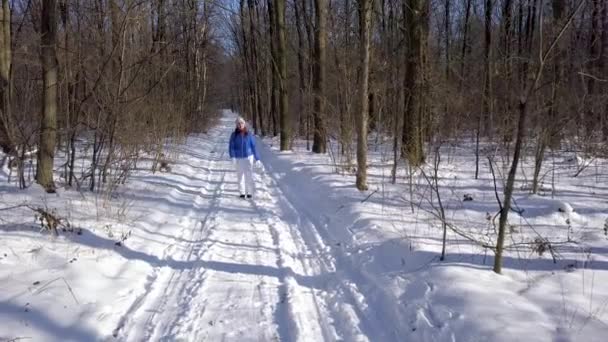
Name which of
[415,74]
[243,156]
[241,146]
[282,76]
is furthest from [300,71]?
[243,156]

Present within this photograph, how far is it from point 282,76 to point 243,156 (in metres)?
11.1

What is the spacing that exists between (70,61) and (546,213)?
412 inches

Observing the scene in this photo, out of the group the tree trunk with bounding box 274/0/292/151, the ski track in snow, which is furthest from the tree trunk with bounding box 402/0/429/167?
the tree trunk with bounding box 274/0/292/151

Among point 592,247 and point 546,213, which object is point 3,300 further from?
point 546,213

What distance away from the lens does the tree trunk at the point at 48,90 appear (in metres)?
7.91

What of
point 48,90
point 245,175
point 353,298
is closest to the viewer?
point 353,298

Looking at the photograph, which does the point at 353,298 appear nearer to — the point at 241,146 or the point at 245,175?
the point at 245,175

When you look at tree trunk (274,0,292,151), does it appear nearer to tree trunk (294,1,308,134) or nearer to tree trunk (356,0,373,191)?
tree trunk (294,1,308,134)

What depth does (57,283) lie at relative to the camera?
456 centimetres

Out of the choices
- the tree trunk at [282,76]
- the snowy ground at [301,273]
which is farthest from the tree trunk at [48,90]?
the tree trunk at [282,76]

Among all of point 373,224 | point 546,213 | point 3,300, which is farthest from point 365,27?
point 3,300

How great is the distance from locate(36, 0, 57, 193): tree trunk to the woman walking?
367cm

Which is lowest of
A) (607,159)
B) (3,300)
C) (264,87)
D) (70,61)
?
(3,300)

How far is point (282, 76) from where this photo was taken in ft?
66.6
